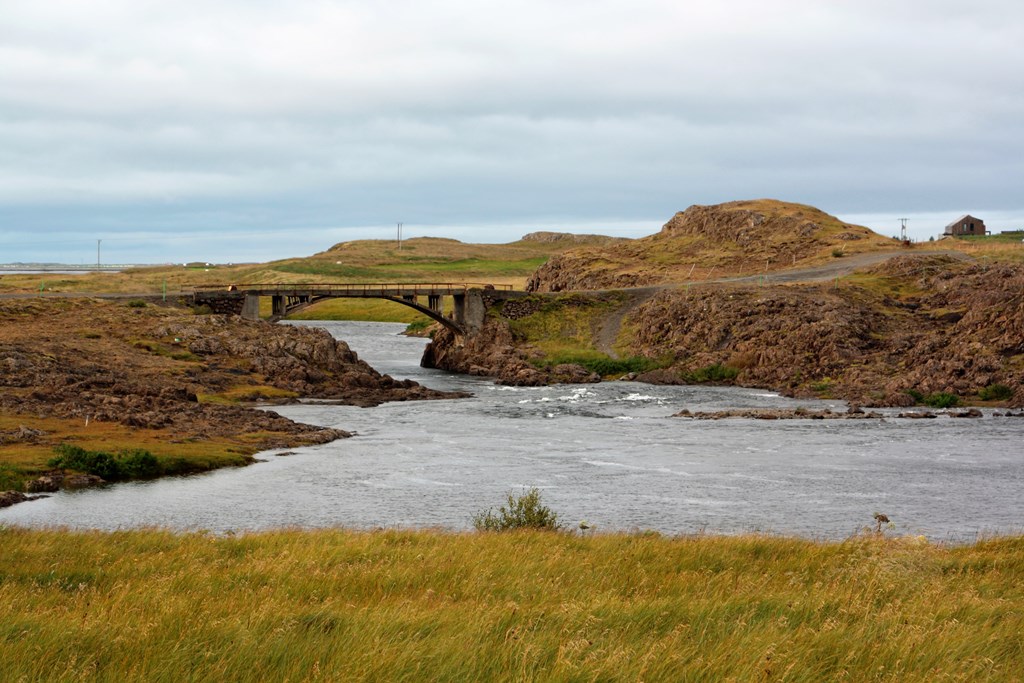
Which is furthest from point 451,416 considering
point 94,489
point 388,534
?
point 388,534

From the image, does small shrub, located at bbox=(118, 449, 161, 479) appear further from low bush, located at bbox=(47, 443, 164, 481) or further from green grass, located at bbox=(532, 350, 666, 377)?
green grass, located at bbox=(532, 350, 666, 377)

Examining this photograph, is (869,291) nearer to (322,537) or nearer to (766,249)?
(766,249)

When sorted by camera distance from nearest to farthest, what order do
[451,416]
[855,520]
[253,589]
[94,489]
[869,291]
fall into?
[253,589] < [855,520] < [94,489] < [451,416] < [869,291]

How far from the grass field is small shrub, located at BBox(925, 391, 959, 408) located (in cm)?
5633

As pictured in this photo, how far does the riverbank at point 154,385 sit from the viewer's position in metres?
51.2

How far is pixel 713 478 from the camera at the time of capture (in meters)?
50.0

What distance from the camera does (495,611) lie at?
1398cm

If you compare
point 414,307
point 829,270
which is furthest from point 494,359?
point 829,270

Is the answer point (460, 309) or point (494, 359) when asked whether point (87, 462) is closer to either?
point (494, 359)

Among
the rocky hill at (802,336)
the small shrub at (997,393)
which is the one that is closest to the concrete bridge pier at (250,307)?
the rocky hill at (802,336)

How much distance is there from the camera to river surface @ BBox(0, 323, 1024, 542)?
39.7m

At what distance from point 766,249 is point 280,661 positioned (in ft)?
476

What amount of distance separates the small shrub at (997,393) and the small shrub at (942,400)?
7.04ft

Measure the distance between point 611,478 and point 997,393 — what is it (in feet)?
142
